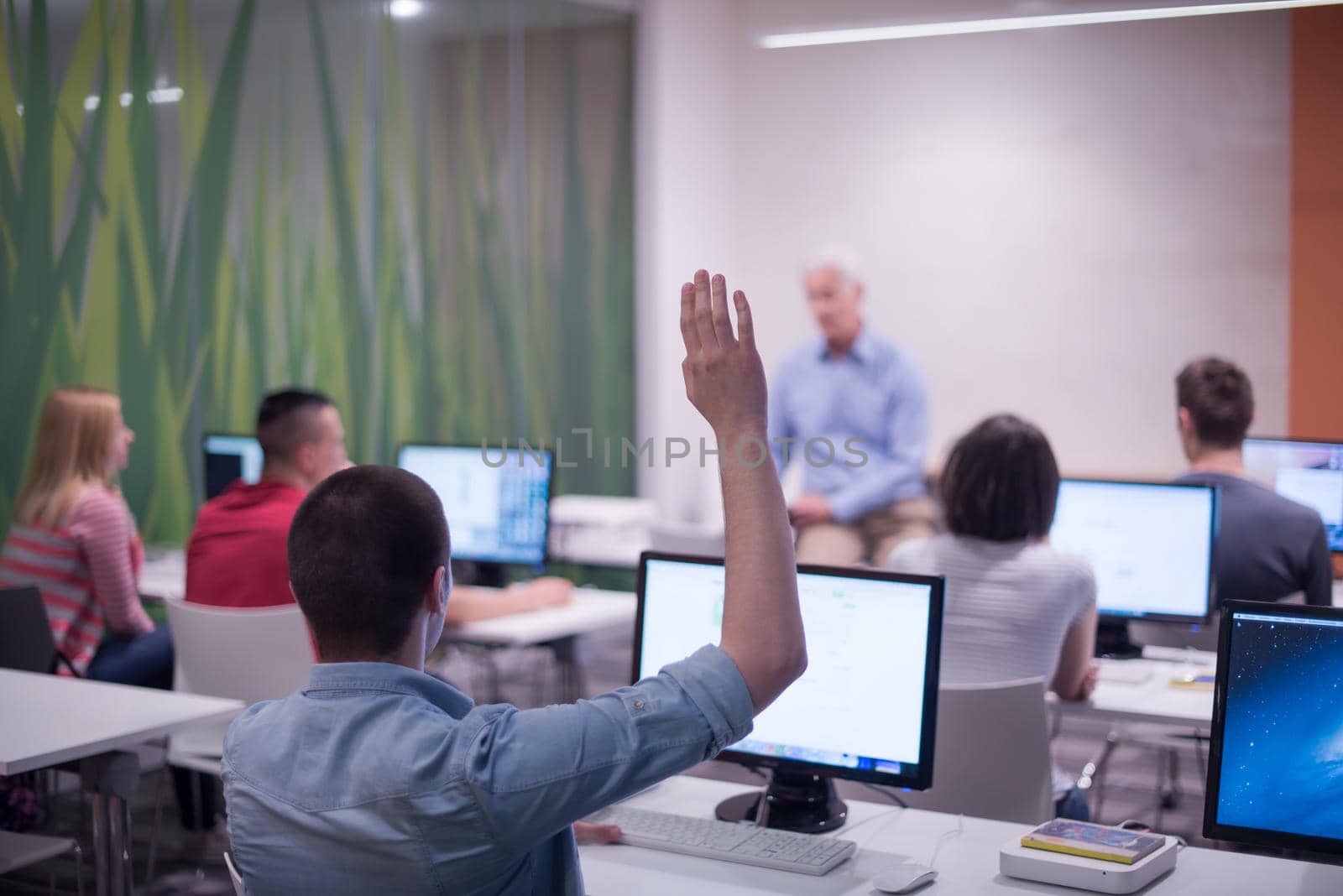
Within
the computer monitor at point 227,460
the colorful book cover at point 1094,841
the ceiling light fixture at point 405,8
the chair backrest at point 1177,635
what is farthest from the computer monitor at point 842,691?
the ceiling light fixture at point 405,8

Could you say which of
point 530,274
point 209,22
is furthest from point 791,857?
point 530,274

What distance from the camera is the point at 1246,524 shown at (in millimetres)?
3555

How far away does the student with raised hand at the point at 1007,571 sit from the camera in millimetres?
2793

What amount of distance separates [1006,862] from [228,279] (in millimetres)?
4029

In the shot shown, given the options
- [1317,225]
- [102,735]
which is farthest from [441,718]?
[1317,225]

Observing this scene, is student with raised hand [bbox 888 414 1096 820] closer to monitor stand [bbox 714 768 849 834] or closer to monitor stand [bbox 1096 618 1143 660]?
monitor stand [bbox 714 768 849 834]

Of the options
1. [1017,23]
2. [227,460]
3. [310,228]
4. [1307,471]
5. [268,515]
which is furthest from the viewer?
[1017,23]

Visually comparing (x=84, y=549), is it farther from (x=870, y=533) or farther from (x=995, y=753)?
(x=870, y=533)

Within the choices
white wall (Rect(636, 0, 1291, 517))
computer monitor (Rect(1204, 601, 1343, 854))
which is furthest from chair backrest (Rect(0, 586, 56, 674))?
white wall (Rect(636, 0, 1291, 517))

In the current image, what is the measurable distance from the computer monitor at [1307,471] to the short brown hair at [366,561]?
3.37 metres

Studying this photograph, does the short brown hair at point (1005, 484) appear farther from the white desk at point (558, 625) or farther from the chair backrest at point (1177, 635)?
the white desk at point (558, 625)

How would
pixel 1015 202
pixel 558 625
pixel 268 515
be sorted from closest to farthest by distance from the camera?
pixel 268 515 < pixel 558 625 < pixel 1015 202

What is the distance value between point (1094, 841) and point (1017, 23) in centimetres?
555

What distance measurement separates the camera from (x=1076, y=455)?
6980 millimetres
